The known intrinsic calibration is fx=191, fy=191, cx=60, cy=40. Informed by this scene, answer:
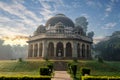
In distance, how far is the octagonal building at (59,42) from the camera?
47.7m

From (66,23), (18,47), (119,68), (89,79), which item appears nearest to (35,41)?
(66,23)

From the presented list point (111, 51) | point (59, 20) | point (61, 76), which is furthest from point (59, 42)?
point (61, 76)

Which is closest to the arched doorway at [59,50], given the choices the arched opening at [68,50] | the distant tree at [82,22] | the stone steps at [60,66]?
the arched opening at [68,50]

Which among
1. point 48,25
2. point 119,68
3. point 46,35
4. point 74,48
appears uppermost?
point 48,25

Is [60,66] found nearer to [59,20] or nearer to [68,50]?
[68,50]

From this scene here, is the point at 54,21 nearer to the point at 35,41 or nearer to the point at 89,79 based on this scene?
the point at 35,41

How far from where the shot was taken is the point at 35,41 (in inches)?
2063

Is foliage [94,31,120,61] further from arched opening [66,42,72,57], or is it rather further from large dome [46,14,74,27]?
arched opening [66,42,72,57]

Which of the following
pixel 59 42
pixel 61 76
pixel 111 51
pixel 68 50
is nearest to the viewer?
pixel 61 76

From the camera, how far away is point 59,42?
158 ft

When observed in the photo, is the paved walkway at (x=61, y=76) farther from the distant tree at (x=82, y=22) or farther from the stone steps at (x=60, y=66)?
the distant tree at (x=82, y=22)

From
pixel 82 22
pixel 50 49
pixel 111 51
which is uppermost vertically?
pixel 82 22

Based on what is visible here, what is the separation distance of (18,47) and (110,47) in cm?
6943

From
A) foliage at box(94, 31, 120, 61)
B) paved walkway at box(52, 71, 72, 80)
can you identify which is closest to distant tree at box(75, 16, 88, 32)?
foliage at box(94, 31, 120, 61)
